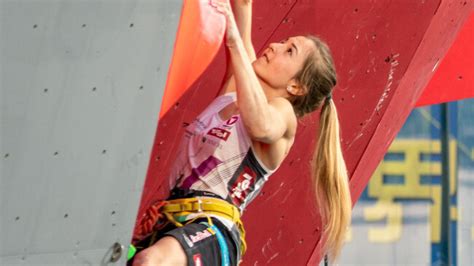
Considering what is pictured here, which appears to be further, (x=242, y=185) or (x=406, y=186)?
(x=406, y=186)

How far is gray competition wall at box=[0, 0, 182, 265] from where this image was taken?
120 inches

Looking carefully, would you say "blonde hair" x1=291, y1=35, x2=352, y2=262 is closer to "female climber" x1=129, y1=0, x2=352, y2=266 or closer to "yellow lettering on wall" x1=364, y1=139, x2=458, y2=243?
"female climber" x1=129, y1=0, x2=352, y2=266

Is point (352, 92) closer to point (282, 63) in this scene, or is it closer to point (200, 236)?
point (282, 63)

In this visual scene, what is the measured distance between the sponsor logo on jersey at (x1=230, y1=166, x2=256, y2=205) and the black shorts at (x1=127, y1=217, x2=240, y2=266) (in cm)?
11

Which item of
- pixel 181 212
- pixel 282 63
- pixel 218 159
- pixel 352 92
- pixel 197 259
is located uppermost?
pixel 282 63

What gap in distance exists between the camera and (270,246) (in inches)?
190

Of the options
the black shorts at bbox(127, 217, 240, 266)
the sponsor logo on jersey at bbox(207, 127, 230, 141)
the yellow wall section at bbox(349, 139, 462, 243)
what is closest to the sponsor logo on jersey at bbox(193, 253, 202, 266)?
the black shorts at bbox(127, 217, 240, 266)

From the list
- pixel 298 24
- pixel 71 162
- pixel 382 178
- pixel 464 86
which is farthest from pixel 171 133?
pixel 382 178

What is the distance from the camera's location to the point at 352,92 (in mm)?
4910

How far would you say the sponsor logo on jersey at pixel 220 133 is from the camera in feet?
11.5

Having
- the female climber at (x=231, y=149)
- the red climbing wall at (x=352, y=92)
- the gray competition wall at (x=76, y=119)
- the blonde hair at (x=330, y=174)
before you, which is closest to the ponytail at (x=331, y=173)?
the blonde hair at (x=330, y=174)

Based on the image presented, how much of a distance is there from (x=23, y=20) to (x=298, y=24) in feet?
6.16

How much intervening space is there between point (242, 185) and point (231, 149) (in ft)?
0.42

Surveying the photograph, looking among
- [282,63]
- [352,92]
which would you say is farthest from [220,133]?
[352,92]
